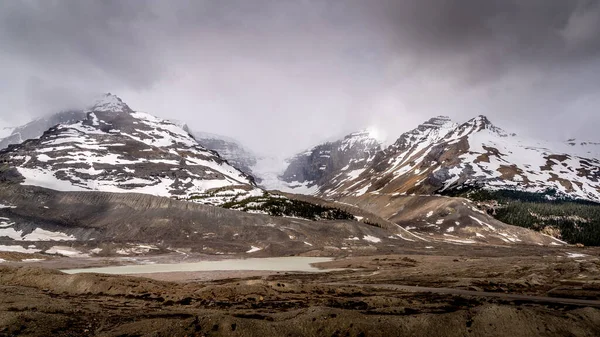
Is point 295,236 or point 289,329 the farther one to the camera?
point 295,236

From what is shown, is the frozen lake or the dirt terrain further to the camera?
the frozen lake

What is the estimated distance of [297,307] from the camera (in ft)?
128

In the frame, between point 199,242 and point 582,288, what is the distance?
12212cm

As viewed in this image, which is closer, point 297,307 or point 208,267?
point 297,307

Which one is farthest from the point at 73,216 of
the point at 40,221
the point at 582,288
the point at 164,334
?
the point at 582,288

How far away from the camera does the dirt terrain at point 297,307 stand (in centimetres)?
2795

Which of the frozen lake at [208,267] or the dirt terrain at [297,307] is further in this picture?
the frozen lake at [208,267]

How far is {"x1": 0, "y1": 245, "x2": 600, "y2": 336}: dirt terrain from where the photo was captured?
27953mm

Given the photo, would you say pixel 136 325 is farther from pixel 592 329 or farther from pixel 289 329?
pixel 592 329

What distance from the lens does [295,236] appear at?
164375mm

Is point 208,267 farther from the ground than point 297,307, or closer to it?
farther from the ground

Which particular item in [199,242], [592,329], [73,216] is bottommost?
[592,329]

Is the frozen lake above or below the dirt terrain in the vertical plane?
above

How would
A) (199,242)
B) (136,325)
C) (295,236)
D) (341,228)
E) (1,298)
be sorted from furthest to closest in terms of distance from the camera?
(341,228) < (295,236) < (199,242) < (1,298) < (136,325)
